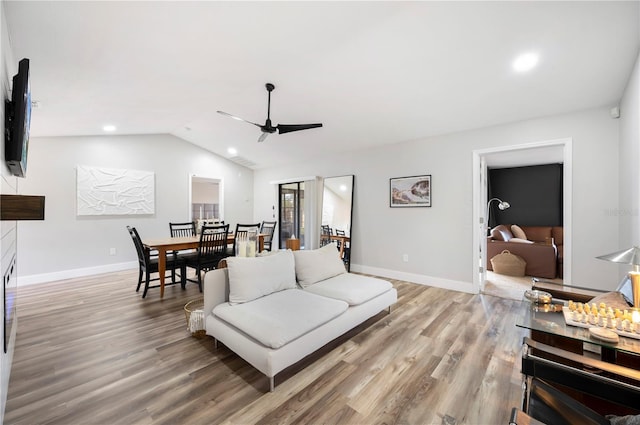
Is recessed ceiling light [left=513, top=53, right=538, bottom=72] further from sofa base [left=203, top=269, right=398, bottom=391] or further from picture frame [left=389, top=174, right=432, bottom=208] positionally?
sofa base [left=203, top=269, right=398, bottom=391]

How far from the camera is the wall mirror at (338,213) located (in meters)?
5.30

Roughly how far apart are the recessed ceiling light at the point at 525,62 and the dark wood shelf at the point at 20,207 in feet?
12.3

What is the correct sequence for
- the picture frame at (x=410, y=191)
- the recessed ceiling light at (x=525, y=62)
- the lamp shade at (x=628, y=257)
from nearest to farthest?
the lamp shade at (x=628, y=257)
the recessed ceiling light at (x=525, y=62)
the picture frame at (x=410, y=191)

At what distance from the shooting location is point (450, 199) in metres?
4.08

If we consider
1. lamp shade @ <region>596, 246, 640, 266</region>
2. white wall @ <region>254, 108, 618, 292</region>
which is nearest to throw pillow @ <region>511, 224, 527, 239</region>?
white wall @ <region>254, 108, 618, 292</region>

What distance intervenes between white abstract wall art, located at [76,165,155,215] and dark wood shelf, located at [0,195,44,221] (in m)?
4.63

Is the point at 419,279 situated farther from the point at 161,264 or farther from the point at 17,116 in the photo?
the point at 17,116

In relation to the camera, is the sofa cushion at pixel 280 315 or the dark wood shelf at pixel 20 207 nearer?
the dark wood shelf at pixel 20 207

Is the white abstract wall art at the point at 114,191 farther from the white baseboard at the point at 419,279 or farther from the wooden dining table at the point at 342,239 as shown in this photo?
the white baseboard at the point at 419,279

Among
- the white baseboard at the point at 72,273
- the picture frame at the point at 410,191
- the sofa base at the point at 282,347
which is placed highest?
the picture frame at the point at 410,191

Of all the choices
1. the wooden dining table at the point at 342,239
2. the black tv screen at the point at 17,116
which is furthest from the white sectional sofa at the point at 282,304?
the wooden dining table at the point at 342,239

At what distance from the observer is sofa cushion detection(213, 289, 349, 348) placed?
184cm

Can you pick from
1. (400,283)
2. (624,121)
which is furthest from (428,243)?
(624,121)

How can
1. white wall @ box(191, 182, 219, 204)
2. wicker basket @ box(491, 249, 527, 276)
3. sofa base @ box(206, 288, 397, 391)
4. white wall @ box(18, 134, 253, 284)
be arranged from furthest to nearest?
1. white wall @ box(191, 182, 219, 204)
2. wicker basket @ box(491, 249, 527, 276)
3. white wall @ box(18, 134, 253, 284)
4. sofa base @ box(206, 288, 397, 391)
